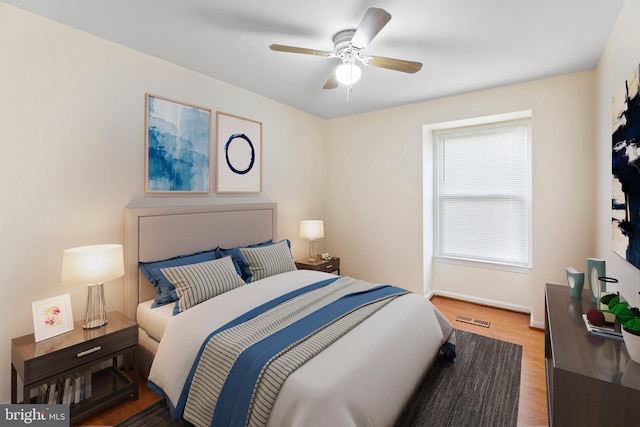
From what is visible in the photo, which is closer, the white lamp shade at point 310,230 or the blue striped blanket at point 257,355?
the blue striped blanket at point 257,355

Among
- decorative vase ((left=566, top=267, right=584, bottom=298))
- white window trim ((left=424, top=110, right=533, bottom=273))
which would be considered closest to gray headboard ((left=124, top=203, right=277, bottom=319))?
white window trim ((left=424, top=110, right=533, bottom=273))

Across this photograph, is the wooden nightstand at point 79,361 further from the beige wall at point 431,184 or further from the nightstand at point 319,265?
the beige wall at point 431,184

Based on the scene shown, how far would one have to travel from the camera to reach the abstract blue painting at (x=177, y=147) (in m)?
2.66

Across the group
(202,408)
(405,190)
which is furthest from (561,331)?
(405,190)

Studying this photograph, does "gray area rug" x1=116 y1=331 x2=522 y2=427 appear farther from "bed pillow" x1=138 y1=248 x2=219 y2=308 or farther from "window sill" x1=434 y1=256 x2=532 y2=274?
"window sill" x1=434 y1=256 x2=532 y2=274

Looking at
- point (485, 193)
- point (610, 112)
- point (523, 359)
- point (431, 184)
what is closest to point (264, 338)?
point (523, 359)

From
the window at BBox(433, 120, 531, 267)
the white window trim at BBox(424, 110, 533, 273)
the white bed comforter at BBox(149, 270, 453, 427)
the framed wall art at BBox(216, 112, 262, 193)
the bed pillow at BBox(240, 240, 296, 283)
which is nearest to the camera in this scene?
the white bed comforter at BBox(149, 270, 453, 427)

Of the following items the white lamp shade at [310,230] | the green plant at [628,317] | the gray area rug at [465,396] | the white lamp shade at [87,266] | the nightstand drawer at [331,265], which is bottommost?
the gray area rug at [465,396]

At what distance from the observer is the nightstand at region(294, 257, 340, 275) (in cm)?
381

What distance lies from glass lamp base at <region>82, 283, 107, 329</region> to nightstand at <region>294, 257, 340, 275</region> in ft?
7.17

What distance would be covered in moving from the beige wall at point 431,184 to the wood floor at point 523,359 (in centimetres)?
21

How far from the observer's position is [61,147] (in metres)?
2.17

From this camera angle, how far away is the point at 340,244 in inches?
182

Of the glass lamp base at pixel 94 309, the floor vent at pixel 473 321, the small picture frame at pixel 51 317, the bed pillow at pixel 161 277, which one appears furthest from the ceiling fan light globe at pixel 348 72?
the floor vent at pixel 473 321
